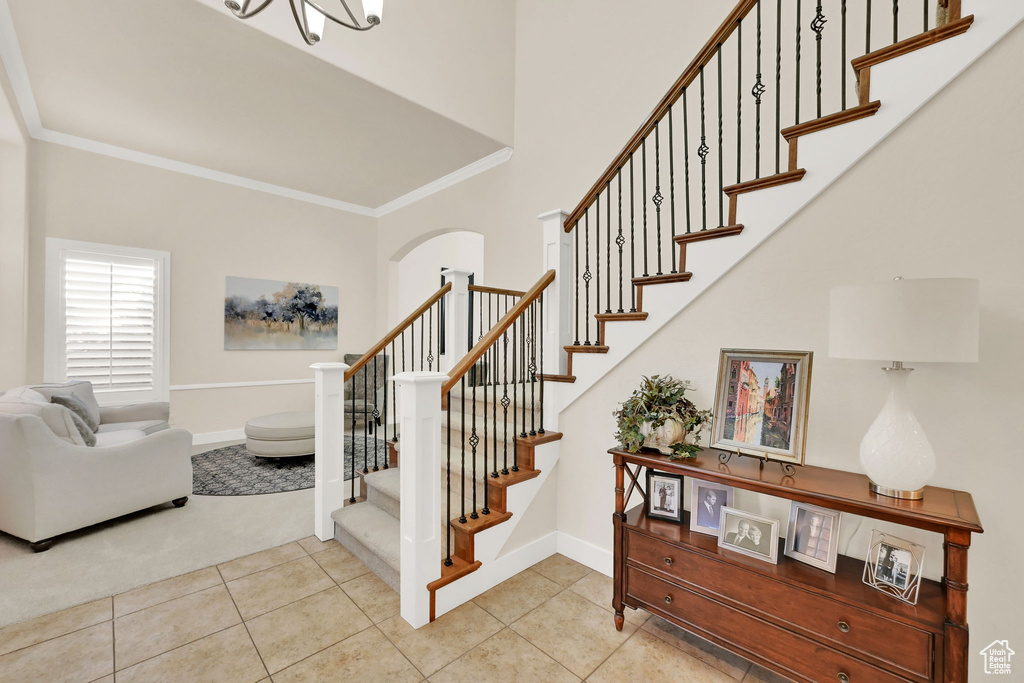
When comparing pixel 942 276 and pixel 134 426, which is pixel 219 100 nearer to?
pixel 134 426

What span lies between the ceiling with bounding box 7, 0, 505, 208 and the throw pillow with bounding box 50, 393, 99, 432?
253 cm

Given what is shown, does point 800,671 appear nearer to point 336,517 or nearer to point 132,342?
point 336,517

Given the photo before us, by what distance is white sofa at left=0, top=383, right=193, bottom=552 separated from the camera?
265cm

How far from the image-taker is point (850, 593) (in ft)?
4.92

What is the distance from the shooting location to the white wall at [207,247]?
4.45 meters

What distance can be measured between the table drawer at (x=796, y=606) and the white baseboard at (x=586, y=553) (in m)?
Answer: 0.56

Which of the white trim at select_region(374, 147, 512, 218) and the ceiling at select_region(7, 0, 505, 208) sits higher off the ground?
the ceiling at select_region(7, 0, 505, 208)

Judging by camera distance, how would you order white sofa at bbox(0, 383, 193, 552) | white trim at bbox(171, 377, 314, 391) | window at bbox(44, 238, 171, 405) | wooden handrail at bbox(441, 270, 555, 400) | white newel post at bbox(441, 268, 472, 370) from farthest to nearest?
white trim at bbox(171, 377, 314, 391), window at bbox(44, 238, 171, 405), white newel post at bbox(441, 268, 472, 370), white sofa at bbox(0, 383, 193, 552), wooden handrail at bbox(441, 270, 555, 400)

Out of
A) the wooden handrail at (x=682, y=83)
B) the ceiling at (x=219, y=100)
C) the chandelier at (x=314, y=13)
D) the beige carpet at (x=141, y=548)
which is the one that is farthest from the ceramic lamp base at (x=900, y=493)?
the ceiling at (x=219, y=100)

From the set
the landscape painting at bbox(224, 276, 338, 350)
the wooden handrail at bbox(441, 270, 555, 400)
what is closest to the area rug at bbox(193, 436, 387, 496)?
the landscape painting at bbox(224, 276, 338, 350)

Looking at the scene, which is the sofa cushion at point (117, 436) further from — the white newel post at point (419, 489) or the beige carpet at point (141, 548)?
the white newel post at point (419, 489)

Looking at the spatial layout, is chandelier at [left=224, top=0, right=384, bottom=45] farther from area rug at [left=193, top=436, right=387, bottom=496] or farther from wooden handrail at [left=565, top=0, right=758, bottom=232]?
area rug at [left=193, top=436, right=387, bottom=496]

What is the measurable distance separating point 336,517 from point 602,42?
4.44 m

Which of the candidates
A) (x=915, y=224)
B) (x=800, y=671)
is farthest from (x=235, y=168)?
(x=800, y=671)
